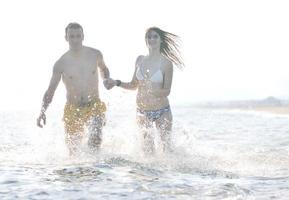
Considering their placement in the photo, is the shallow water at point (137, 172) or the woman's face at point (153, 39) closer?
the shallow water at point (137, 172)

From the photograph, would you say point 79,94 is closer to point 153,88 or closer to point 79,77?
point 79,77

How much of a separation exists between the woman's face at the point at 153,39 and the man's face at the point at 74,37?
3.01 feet

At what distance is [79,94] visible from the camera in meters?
8.87

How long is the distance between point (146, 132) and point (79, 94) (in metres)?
1.05

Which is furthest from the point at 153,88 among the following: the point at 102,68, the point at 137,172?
the point at 137,172

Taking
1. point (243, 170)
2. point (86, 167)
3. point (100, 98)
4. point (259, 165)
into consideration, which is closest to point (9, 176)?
point (86, 167)

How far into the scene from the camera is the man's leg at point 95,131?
8812 mm

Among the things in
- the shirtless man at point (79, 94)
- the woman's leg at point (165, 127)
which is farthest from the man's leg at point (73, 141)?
the woman's leg at point (165, 127)

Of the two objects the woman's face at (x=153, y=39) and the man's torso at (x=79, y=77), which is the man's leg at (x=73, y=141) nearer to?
the man's torso at (x=79, y=77)

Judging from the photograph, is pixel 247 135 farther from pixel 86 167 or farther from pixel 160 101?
pixel 86 167

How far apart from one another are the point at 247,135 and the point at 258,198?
31.7 feet

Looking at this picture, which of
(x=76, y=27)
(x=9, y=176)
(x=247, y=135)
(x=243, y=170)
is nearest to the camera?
(x=9, y=176)

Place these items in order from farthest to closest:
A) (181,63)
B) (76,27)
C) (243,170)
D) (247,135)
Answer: (247,135) < (181,63) < (76,27) < (243,170)

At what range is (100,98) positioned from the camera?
9055 millimetres
